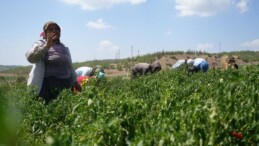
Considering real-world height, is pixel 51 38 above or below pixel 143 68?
above

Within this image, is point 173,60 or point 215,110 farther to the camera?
point 173,60

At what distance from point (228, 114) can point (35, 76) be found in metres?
3.13

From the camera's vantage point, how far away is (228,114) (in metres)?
1.70

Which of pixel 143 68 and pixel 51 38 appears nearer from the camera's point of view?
pixel 51 38

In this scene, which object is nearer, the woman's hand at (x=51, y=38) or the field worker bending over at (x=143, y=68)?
the woman's hand at (x=51, y=38)

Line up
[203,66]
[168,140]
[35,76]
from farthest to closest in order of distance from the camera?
[203,66] < [35,76] < [168,140]

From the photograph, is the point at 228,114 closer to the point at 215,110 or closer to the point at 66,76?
the point at 215,110

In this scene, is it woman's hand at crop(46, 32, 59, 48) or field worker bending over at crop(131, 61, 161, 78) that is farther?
field worker bending over at crop(131, 61, 161, 78)

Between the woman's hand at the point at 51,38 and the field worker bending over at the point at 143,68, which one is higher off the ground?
the woman's hand at the point at 51,38

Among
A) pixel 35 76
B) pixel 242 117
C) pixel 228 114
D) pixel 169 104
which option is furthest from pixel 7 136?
pixel 35 76

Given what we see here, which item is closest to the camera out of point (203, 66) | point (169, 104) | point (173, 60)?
point (169, 104)

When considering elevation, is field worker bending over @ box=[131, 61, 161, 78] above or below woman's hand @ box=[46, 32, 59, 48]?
below

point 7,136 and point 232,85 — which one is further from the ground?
point 7,136

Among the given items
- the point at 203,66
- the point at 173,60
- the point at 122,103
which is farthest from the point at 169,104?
the point at 173,60
